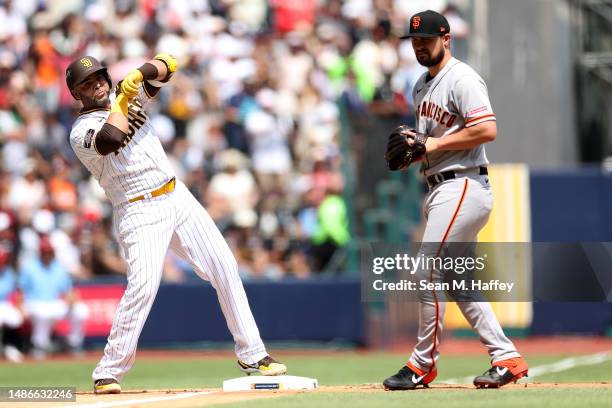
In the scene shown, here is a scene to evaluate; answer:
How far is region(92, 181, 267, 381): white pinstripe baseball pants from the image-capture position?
7887mm

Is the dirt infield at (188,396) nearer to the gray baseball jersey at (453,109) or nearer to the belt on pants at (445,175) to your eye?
the belt on pants at (445,175)

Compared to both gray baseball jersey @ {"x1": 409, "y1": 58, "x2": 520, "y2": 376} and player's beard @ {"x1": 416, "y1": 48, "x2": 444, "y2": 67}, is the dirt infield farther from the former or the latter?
player's beard @ {"x1": 416, "y1": 48, "x2": 444, "y2": 67}

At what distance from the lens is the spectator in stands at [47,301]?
600 inches

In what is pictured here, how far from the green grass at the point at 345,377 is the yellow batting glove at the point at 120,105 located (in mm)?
2033

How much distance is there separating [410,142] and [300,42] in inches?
436

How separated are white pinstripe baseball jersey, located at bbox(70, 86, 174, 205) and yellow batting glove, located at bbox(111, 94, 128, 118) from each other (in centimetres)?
15

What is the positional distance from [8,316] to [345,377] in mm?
5453

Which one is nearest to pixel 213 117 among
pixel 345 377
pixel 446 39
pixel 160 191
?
pixel 345 377

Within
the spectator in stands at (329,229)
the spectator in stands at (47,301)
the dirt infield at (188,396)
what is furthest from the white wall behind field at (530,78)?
the dirt infield at (188,396)

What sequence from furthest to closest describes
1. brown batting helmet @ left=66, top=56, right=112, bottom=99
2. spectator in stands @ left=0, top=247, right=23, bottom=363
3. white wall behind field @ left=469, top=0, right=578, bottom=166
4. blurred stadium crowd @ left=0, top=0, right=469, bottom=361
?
white wall behind field @ left=469, top=0, right=578, bottom=166, blurred stadium crowd @ left=0, top=0, right=469, bottom=361, spectator in stands @ left=0, top=247, right=23, bottom=363, brown batting helmet @ left=66, top=56, right=112, bottom=99

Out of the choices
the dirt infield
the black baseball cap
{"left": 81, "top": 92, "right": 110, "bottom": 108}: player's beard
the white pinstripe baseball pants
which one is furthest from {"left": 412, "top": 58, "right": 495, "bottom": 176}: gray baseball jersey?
{"left": 81, "top": 92, "right": 110, "bottom": 108}: player's beard

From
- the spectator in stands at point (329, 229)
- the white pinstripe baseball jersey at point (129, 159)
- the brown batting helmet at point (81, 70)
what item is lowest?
the spectator in stands at point (329, 229)

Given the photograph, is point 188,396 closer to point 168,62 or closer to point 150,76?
point 150,76

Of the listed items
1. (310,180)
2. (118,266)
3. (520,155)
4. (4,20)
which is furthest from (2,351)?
(520,155)
